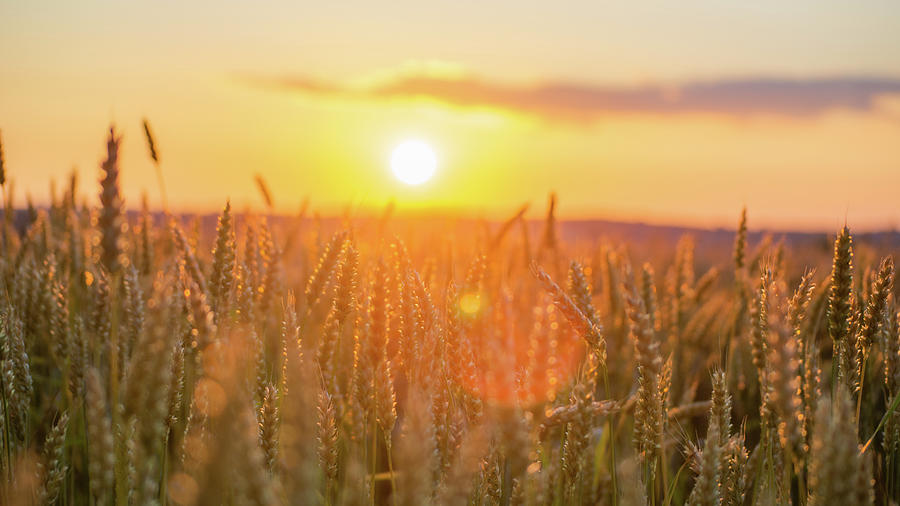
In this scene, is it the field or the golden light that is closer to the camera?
the field

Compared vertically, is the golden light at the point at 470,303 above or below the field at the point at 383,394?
above

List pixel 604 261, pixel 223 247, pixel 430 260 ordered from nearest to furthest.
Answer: pixel 223 247 < pixel 430 260 < pixel 604 261

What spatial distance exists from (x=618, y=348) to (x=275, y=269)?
3140mm

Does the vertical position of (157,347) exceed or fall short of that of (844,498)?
it exceeds it

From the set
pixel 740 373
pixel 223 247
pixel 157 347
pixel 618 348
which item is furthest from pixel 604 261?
pixel 157 347

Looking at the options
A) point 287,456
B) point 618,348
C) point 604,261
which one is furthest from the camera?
point 604,261

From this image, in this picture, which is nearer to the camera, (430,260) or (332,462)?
(332,462)

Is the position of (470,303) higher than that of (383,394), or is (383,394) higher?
(470,303)

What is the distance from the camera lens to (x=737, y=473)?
2.10m

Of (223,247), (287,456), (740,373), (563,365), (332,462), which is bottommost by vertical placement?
(740,373)

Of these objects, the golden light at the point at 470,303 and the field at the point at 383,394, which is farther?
the golden light at the point at 470,303

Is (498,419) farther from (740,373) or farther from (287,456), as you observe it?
(740,373)

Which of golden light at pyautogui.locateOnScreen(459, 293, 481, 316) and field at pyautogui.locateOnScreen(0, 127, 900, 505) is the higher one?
golden light at pyautogui.locateOnScreen(459, 293, 481, 316)

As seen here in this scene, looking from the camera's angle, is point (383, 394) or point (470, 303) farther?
point (470, 303)
